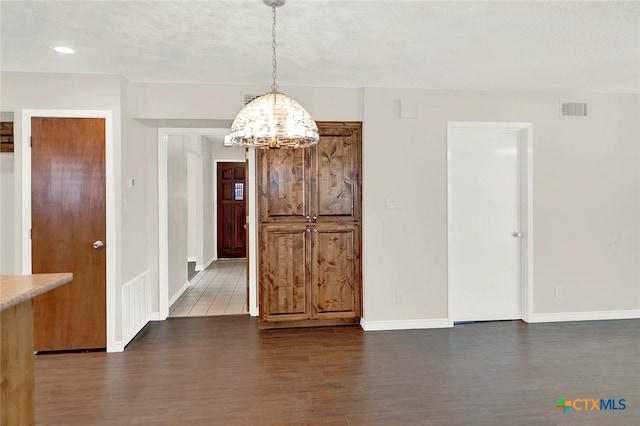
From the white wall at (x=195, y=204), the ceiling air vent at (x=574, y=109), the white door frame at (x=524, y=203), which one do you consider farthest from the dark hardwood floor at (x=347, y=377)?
the white wall at (x=195, y=204)

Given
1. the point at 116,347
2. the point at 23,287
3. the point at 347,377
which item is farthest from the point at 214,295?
the point at 23,287

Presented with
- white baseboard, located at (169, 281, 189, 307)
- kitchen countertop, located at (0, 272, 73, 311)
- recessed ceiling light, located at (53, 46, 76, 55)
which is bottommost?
white baseboard, located at (169, 281, 189, 307)

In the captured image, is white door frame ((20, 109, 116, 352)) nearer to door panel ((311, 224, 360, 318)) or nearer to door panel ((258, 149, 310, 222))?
door panel ((258, 149, 310, 222))

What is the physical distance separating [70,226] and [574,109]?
515cm

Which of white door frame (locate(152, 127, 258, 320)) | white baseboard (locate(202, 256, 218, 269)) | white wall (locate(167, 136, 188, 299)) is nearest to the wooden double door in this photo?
white door frame (locate(152, 127, 258, 320))

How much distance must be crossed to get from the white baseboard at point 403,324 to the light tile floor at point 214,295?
4.95 ft

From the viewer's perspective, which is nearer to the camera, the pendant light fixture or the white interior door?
the pendant light fixture

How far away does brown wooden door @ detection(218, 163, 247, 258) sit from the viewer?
8672mm

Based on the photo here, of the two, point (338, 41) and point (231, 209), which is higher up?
point (338, 41)

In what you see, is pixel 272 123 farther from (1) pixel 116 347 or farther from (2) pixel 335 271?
(1) pixel 116 347

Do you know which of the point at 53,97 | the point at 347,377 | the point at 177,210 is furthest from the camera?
the point at 177,210

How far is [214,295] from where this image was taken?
5469 mm

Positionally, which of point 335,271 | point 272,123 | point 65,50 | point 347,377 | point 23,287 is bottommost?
Answer: point 347,377

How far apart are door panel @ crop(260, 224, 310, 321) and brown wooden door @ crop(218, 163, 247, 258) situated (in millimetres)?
4834
